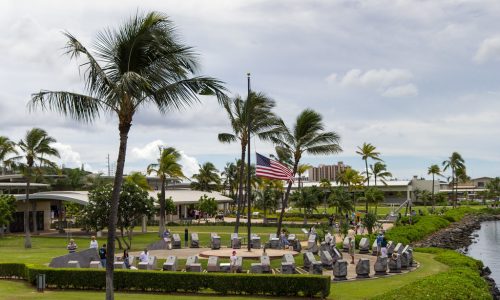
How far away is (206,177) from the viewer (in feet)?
346

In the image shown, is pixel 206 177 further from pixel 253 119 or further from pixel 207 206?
pixel 253 119

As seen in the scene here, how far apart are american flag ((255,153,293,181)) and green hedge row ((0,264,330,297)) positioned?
1059cm

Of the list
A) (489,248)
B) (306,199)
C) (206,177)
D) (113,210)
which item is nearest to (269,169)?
(113,210)

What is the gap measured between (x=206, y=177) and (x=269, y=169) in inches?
2897

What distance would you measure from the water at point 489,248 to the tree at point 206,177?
47.9 meters

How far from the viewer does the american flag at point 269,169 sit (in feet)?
106

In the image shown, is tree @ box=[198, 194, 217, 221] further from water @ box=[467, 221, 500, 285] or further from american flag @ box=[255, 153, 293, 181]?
american flag @ box=[255, 153, 293, 181]

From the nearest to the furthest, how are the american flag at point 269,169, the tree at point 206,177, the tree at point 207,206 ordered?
the american flag at point 269,169
the tree at point 207,206
the tree at point 206,177

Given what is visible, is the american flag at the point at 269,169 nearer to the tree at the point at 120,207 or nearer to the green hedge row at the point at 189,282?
the green hedge row at the point at 189,282

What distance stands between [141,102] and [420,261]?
23408mm

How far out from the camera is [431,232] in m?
59.8

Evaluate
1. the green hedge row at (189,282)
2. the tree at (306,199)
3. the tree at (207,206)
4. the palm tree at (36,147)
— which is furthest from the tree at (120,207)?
the tree at (306,199)

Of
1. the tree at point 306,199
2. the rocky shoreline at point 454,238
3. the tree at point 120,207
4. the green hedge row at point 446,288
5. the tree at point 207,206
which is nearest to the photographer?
the green hedge row at point 446,288

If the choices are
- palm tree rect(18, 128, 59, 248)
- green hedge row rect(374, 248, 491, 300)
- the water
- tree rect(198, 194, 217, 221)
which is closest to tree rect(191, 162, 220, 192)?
tree rect(198, 194, 217, 221)
